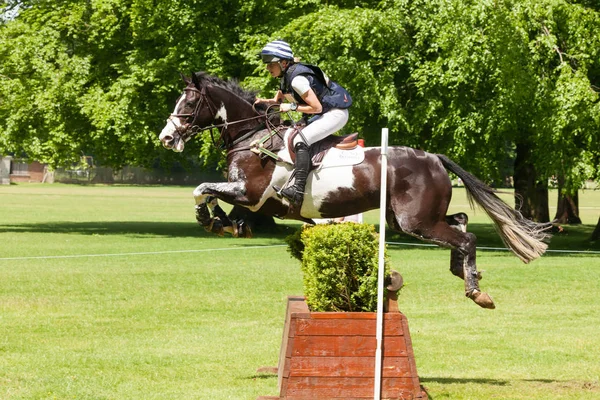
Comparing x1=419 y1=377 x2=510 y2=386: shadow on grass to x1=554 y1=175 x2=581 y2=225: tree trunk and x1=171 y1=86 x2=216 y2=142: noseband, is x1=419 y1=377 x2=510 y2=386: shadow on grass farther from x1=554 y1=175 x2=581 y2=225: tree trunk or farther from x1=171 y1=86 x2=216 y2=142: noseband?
x1=554 y1=175 x2=581 y2=225: tree trunk

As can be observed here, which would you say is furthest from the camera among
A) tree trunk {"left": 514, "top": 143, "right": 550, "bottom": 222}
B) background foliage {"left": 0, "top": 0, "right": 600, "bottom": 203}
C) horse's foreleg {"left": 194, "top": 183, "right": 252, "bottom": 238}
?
tree trunk {"left": 514, "top": 143, "right": 550, "bottom": 222}

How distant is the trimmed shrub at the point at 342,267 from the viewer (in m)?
8.60

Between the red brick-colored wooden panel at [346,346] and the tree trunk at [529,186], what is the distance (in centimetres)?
1804

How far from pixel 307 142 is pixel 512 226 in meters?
2.24

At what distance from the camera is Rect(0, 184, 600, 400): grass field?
980cm

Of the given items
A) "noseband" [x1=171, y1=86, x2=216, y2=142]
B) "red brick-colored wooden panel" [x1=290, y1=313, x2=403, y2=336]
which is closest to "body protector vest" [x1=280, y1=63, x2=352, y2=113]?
"noseband" [x1=171, y1=86, x2=216, y2=142]

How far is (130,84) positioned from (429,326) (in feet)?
59.2

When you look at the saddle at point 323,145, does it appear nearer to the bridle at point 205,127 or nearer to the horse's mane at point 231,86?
the bridle at point 205,127

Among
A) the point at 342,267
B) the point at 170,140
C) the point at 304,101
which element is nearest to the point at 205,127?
the point at 170,140

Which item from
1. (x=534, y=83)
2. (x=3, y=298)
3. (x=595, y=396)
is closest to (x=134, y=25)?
(x=534, y=83)

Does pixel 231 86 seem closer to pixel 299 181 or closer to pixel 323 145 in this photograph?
pixel 323 145

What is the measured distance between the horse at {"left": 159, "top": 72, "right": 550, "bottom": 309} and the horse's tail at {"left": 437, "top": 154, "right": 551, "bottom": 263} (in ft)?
0.04

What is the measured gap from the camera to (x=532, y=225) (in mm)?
10039

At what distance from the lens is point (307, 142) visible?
30.3 feet
